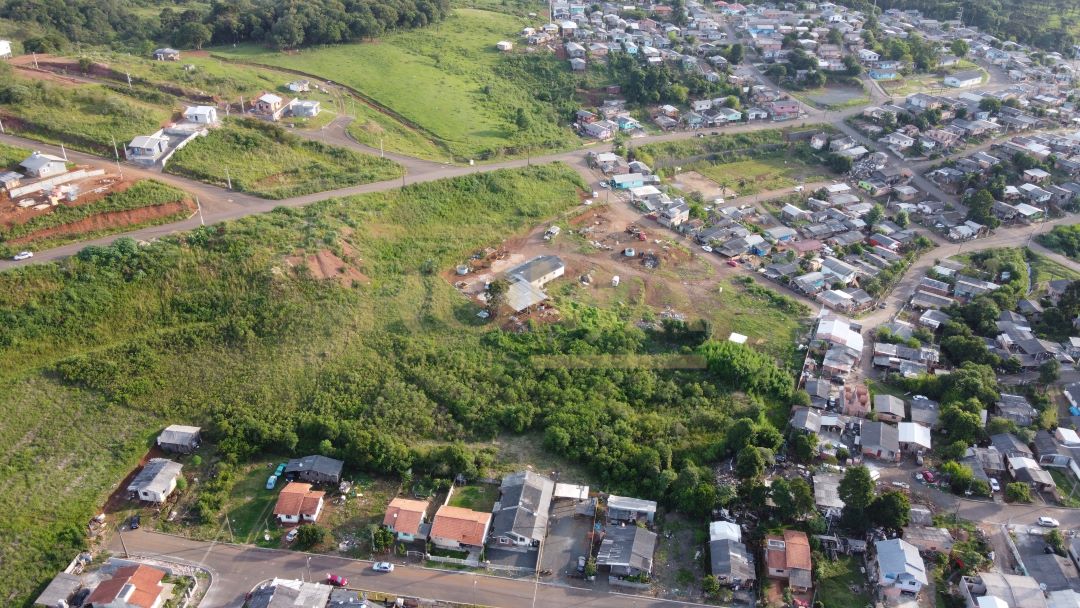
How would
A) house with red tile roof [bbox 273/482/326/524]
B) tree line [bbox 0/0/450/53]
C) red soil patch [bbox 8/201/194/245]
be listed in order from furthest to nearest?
1. tree line [bbox 0/0/450/53]
2. red soil patch [bbox 8/201/194/245]
3. house with red tile roof [bbox 273/482/326/524]

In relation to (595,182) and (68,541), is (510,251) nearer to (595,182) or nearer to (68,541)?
(595,182)

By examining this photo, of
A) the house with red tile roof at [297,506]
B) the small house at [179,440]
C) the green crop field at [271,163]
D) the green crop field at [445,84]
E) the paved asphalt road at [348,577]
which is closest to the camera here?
the paved asphalt road at [348,577]

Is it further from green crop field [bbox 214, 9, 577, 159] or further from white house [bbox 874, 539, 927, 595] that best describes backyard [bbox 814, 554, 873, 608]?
green crop field [bbox 214, 9, 577, 159]

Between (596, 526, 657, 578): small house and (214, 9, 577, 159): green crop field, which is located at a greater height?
(214, 9, 577, 159): green crop field

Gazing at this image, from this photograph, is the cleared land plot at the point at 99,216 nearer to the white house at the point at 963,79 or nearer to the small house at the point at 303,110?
the small house at the point at 303,110

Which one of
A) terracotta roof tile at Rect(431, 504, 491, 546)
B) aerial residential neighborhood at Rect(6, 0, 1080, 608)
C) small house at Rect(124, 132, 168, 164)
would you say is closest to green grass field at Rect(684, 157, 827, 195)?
aerial residential neighborhood at Rect(6, 0, 1080, 608)

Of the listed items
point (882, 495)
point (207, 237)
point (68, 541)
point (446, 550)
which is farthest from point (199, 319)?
point (882, 495)

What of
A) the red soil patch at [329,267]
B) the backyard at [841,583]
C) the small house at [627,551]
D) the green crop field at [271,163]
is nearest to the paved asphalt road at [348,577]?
the small house at [627,551]
